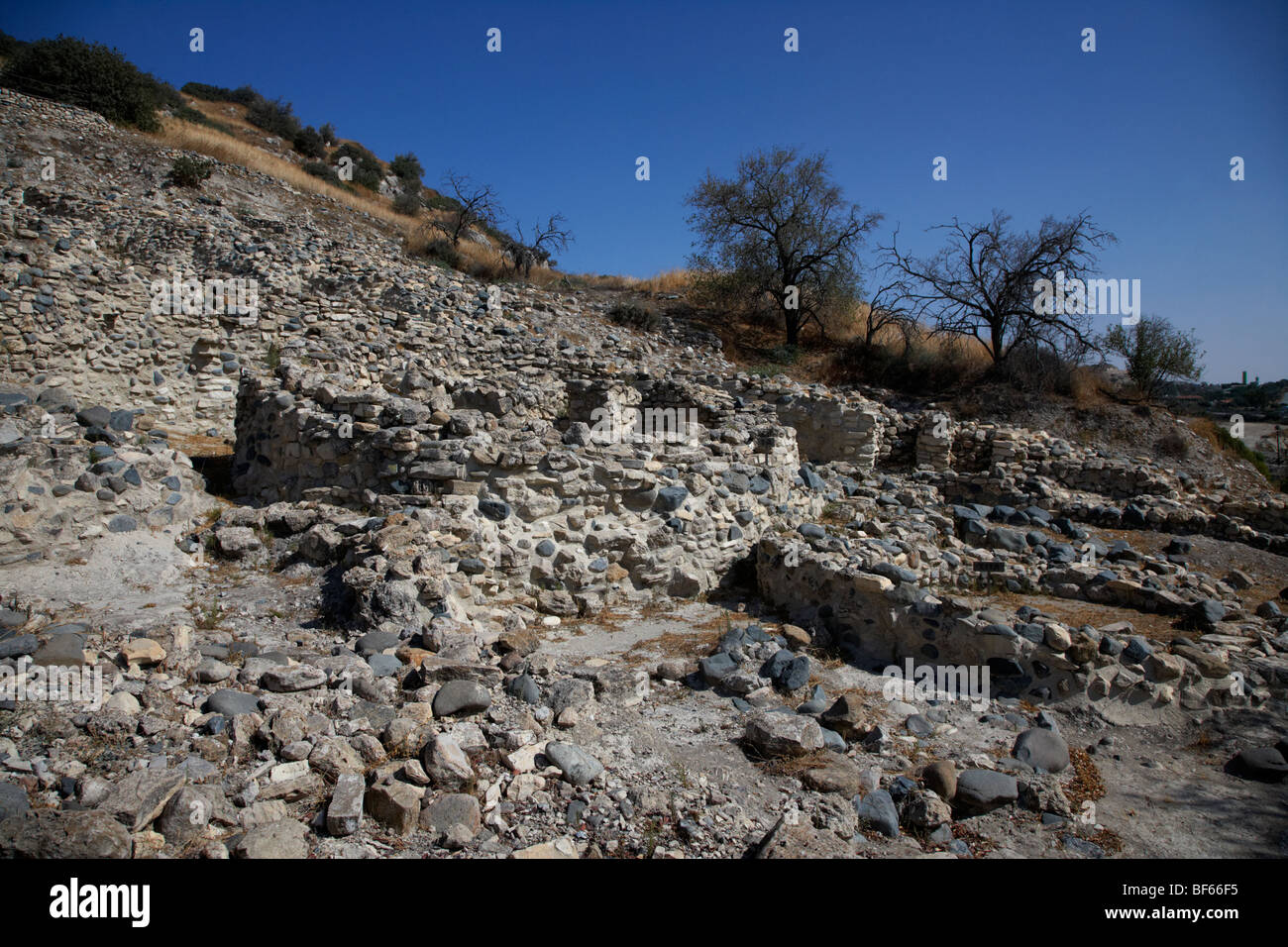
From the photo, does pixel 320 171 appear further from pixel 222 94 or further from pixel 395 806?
pixel 395 806

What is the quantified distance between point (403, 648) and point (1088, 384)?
17733 mm

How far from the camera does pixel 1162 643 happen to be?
429cm

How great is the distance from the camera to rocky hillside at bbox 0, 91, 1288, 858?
269 centimetres

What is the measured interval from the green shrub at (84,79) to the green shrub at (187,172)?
15.7ft

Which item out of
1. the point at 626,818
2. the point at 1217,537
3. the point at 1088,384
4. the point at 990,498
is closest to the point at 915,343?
the point at 1088,384

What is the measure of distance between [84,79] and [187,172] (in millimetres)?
6865

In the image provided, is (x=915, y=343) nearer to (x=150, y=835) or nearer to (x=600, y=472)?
(x=600, y=472)

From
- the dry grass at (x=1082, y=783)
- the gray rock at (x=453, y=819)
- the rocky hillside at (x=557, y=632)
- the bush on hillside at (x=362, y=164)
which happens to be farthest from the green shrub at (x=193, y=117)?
the dry grass at (x=1082, y=783)

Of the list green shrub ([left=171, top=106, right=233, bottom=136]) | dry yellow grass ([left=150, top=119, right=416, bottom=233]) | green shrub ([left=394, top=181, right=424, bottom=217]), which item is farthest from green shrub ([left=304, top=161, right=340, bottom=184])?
dry yellow grass ([left=150, top=119, right=416, bottom=233])

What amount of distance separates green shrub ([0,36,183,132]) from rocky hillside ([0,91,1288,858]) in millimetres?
12418

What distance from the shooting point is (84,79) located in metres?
18.9

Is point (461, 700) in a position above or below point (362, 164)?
below

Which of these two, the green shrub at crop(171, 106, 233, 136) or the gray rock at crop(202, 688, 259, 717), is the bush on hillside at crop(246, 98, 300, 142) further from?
the gray rock at crop(202, 688, 259, 717)

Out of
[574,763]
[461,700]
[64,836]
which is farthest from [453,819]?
[64,836]
